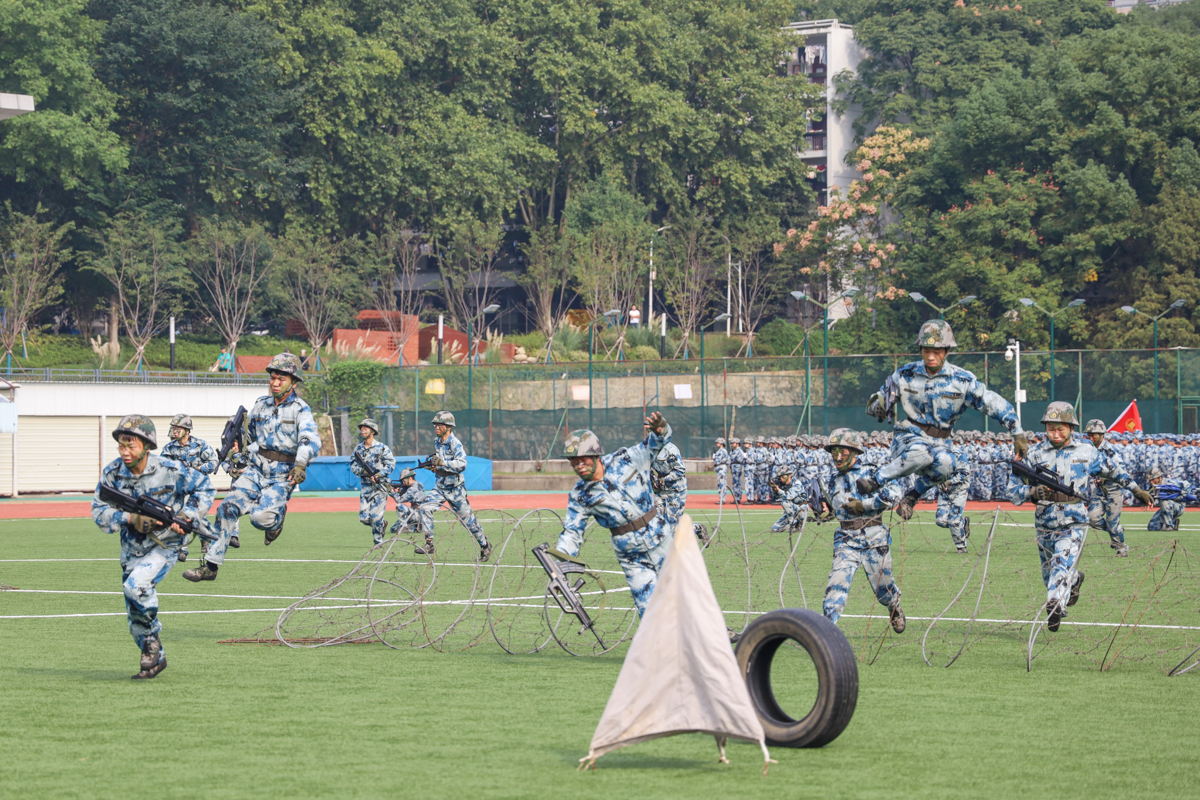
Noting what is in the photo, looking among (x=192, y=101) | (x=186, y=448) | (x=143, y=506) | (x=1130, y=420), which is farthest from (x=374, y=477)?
(x=192, y=101)

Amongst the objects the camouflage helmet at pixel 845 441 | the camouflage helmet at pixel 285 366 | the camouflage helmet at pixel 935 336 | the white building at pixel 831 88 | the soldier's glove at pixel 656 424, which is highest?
the white building at pixel 831 88

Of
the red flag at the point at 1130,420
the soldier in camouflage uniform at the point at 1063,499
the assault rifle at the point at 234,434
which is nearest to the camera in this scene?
the soldier in camouflage uniform at the point at 1063,499

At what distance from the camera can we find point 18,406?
43.6 metres

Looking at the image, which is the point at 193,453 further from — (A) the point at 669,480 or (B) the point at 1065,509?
(B) the point at 1065,509

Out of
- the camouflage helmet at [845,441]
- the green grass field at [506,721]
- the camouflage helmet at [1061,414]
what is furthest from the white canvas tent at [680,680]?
the camouflage helmet at [1061,414]

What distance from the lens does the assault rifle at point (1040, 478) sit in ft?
43.1

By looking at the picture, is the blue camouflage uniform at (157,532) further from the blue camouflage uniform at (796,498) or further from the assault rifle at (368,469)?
the assault rifle at (368,469)

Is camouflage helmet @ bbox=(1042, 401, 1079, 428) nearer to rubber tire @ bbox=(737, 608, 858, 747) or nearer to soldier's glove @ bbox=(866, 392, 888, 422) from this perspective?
soldier's glove @ bbox=(866, 392, 888, 422)

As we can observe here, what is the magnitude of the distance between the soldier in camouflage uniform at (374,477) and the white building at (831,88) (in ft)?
220

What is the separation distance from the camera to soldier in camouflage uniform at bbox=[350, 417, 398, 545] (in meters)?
21.8

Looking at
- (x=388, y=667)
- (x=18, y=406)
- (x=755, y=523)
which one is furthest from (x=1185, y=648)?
(x=18, y=406)

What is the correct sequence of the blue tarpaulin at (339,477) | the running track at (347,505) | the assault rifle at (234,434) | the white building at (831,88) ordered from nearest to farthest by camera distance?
the assault rifle at (234,434) → the running track at (347,505) → the blue tarpaulin at (339,477) → the white building at (831,88)

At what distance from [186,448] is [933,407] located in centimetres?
1189

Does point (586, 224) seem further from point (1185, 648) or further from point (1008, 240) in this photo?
point (1185, 648)
